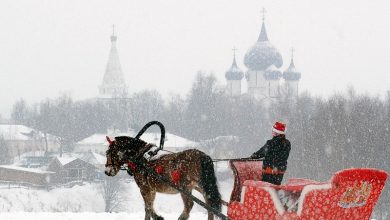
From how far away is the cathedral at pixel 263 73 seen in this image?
12825 cm

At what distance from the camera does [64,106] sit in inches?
4417

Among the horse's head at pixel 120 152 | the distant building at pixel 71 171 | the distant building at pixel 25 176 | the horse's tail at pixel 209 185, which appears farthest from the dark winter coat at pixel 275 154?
the distant building at pixel 71 171

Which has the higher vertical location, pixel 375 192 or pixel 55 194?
pixel 375 192

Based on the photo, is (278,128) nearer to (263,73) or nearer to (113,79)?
(263,73)

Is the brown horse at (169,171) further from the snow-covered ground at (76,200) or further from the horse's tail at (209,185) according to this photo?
the snow-covered ground at (76,200)

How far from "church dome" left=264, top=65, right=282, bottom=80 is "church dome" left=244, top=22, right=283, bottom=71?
94cm

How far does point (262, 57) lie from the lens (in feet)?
421

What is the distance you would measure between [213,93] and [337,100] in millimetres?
36723

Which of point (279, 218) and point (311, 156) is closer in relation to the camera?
point (279, 218)

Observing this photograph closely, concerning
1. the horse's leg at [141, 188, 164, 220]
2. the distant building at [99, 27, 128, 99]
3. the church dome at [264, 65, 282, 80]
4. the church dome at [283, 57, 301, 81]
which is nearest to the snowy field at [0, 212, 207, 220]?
the horse's leg at [141, 188, 164, 220]

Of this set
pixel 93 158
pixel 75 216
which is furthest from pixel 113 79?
pixel 75 216

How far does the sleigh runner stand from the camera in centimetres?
963

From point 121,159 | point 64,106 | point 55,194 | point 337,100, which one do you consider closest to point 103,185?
point 55,194

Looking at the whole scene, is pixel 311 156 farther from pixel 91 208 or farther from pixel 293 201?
pixel 293 201
